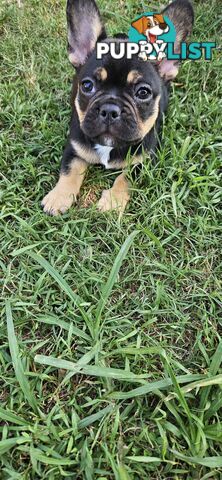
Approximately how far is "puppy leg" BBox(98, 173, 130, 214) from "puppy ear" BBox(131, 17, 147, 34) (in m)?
1.12

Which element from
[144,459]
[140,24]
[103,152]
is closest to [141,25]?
[140,24]

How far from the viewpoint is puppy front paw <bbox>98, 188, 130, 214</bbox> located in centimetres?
301

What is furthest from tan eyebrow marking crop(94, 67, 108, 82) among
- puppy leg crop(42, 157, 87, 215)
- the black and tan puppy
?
puppy leg crop(42, 157, 87, 215)

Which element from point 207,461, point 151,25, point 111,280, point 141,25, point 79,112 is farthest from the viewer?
point 141,25

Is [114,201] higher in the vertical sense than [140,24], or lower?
lower

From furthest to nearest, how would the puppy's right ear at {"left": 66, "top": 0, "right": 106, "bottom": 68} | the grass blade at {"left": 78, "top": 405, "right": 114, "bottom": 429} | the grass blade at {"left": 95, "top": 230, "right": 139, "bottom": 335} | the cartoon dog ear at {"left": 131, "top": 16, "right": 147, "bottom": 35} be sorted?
the cartoon dog ear at {"left": 131, "top": 16, "right": 147, "bottom": 35} < the puppy's right ear at {"left": 66, "top": 0, "right": 106, "bottom": 68} < the grass blade at {"left": 95, "top": 230, "right": 139, "bottom": 335} < the grass blade at {"left": 78, "top": 405, "right": 114, "bottom": 429}

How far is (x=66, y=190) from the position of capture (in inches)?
120

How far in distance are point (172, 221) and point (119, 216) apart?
344mm

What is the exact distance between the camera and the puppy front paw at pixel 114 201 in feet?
9.86

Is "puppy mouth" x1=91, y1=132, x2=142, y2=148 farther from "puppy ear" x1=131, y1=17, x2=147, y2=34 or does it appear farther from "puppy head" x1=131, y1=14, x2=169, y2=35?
"puppy ear" x1=131, y1=17, x2=147, y2=34

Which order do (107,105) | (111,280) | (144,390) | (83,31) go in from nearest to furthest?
(144,390), (111,280), (107,105), (83,31)

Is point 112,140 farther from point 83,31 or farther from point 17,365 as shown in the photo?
point 17,365

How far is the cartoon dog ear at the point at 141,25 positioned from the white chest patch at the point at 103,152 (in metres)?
0.94

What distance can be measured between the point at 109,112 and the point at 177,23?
873 mm
